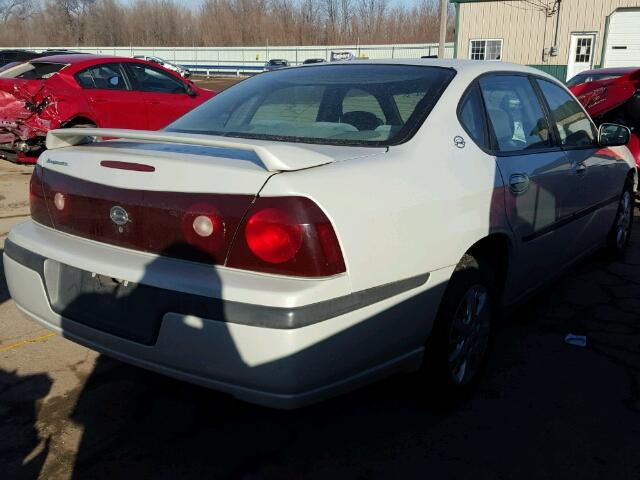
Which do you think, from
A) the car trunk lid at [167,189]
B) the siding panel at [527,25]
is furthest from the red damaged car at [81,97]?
the siding panel at [527,25]

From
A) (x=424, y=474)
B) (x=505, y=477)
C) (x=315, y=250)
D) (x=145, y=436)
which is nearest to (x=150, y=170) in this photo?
(x=315, y=250)

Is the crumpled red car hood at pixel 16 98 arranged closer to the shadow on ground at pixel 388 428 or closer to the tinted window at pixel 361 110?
the shadow on ground at pixel 388 428

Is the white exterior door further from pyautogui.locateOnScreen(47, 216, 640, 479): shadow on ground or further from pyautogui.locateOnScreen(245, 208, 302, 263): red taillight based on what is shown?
pyautogui.locateOnScreen(245, 208, 302, 263): red taillight

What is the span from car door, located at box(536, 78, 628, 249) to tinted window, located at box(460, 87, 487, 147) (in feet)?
3.05

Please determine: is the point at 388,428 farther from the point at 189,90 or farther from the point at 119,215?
the point at 189,90

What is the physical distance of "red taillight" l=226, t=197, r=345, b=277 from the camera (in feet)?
6.76

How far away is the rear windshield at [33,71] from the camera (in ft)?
27.1

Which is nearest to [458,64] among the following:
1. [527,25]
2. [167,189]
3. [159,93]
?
[167,189]

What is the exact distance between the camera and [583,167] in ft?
12.6

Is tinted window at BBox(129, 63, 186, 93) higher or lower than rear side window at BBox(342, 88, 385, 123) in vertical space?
lower

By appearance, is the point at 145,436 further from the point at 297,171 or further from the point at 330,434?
the point at 297,171

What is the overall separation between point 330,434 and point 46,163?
1.68 meters

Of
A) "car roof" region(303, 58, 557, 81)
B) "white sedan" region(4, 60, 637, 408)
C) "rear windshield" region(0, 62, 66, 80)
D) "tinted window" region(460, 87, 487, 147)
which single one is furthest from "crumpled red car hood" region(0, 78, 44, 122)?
"tinted window" region(460, 87, 487, 147)

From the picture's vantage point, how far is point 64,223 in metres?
2.60
